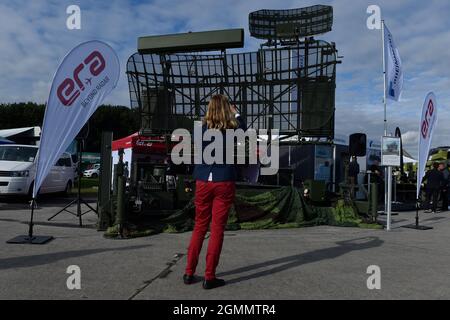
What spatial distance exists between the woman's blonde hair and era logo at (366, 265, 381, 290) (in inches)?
91.2

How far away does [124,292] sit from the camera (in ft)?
14.1

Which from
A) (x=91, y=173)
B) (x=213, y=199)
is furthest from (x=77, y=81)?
(x=91, y=173)

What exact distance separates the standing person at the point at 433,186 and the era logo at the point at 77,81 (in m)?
12.1

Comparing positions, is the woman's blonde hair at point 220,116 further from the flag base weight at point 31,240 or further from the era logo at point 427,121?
the era logo at point 427,121

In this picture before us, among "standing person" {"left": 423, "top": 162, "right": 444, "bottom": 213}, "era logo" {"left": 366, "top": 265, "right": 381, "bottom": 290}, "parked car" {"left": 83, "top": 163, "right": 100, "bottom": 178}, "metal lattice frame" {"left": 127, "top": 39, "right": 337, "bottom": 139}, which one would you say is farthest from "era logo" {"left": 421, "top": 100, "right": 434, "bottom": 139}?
"parked car" {"left": 83, "top": 163, "right": 100, "bottom": 178}

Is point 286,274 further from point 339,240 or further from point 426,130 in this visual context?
point 426,130

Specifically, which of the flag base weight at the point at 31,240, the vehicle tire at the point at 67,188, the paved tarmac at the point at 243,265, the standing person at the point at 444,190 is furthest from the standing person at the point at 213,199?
the standing person at the point at 444,190

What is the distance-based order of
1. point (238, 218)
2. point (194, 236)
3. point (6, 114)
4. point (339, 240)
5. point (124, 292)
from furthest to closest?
1. point (6, 114)
2. point (238, 218)
3. point (339, 240)
4. point (194, 236)
5. point (124, 292)

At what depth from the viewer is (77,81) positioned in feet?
24.5

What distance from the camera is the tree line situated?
184ft

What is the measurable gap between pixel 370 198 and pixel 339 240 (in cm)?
246

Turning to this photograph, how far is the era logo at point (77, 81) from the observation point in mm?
7270

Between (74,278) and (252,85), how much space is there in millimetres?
8550

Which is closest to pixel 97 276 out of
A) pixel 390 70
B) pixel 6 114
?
pixel 390 70
